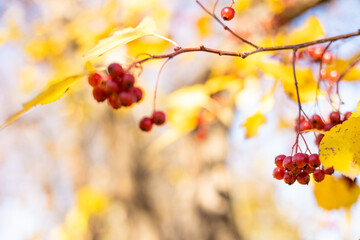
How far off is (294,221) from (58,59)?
8415 mm

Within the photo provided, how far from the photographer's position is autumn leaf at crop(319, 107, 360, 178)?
69cm

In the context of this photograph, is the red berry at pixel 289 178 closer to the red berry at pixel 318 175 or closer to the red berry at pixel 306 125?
the red berry at pixel 318 175

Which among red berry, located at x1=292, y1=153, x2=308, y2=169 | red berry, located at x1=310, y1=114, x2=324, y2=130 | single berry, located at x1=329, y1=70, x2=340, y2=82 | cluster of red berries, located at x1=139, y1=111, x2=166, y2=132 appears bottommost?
red berry, located at x1=292, y1=153, x2=308, y2=169

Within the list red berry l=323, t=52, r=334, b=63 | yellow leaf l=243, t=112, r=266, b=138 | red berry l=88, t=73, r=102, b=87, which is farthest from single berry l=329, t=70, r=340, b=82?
red berry l=88, t=73, r=102, b=87

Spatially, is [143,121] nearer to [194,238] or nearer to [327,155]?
[327,155]

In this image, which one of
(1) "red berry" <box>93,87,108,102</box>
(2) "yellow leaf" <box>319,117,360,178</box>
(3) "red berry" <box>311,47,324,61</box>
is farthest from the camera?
(3) "red berry" <box>311,47,324,61</box>

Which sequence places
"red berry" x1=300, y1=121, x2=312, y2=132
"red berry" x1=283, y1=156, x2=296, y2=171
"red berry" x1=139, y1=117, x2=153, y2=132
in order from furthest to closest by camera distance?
"red berry" x1=139, y1=117, x2=153, y2=132, "red berry" x1=300, y1=121, x2=312, y2=132, "red berry" x1=283, y1=156, x2=296, y2=171

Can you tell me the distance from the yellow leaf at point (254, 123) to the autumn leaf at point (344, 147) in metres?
0.53

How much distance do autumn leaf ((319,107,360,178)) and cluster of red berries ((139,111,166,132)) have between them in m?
0.61

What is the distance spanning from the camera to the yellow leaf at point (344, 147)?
686mm

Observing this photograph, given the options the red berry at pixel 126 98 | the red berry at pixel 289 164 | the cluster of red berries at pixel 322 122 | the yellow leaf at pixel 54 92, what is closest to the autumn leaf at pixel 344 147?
the red berry at pixel 289 164

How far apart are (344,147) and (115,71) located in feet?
1.88

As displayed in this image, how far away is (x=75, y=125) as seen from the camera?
12.3ft

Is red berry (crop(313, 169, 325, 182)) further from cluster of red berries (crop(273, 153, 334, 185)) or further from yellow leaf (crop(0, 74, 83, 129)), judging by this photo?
yellow leaf (crop(0, 74, 83, 129))
